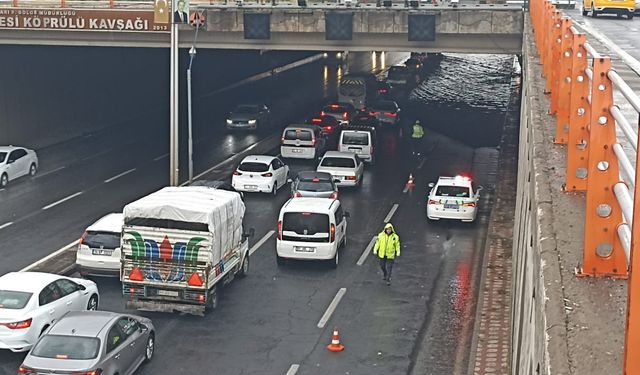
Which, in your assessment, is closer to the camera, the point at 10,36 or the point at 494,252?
the point at 494,252

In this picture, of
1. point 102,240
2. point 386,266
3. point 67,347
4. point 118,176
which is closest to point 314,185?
point 386,266

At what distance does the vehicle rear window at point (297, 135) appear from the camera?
151ft

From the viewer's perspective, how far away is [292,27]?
4325cm

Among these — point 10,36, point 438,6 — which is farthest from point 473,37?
point 10,36

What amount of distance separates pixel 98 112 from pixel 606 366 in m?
52.8

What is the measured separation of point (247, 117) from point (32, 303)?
34.9 meters

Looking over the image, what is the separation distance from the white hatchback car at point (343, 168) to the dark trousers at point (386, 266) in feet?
42.0

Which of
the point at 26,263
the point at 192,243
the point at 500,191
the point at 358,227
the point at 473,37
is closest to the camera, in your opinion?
the point at 192,243

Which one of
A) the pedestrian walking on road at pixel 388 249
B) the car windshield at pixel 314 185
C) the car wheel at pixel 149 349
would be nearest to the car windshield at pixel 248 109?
the car windshield at pixel 314 185

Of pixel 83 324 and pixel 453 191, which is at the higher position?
pixel 83 324

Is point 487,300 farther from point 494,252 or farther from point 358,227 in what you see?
point 358,227

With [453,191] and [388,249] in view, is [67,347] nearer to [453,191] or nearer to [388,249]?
[388,249]

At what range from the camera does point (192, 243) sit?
76.2 ft

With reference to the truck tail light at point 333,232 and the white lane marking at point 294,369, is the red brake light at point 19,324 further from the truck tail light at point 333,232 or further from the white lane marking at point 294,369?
the truck tail light at point 333,232
